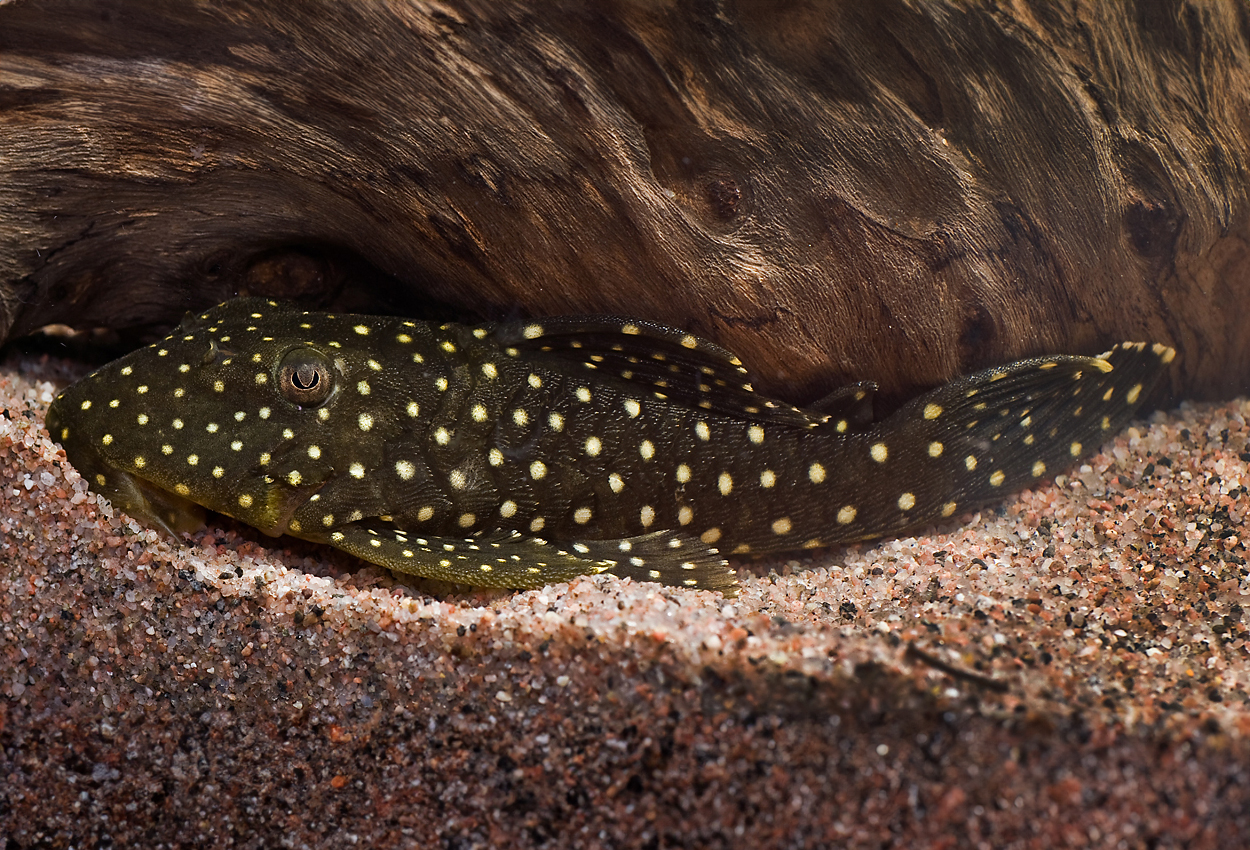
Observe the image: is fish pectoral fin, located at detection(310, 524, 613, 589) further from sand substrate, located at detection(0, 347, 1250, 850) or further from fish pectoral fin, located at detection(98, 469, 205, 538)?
fish pectoral fin, located at detection(98, 469, 205, 538)

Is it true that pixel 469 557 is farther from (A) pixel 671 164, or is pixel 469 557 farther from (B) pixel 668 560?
(A) pixel 671 164

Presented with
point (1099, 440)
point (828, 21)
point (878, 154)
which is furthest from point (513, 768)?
point (1099, 440)

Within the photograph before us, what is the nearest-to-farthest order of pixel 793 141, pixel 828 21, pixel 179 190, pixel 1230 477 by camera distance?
pixel 828 21 → pixel 793 141 → pixel 179 190 → pixel 1230 477

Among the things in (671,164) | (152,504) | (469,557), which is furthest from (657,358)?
(152,504)

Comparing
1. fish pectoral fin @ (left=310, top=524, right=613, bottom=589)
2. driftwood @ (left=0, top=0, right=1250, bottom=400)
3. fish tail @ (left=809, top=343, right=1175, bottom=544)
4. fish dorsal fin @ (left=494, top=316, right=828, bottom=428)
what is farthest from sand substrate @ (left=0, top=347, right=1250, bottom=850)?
driftwood @ (left=0, top=0, right=1250, bottom=400)

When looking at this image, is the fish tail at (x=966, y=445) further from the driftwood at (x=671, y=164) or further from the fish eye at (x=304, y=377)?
the fish eye at (x=304, y=377)

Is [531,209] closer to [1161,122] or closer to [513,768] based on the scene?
[513,768]
